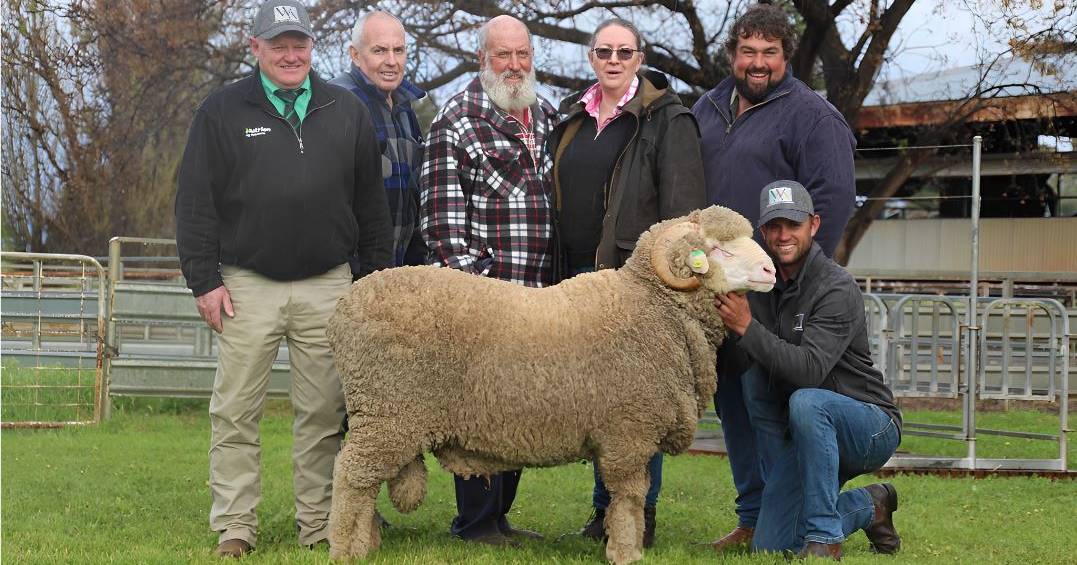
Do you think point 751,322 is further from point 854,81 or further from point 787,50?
point 854,81

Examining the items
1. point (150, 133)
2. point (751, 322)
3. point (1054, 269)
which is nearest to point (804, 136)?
point (751, 322)

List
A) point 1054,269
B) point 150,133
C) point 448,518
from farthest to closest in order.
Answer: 1. point 1054,269
2. point 150,133
3. point 448,518

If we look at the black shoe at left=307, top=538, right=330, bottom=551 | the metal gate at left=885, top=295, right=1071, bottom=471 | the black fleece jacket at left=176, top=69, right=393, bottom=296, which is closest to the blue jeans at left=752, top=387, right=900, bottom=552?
the black shoe at left=307, top=538, right=330, bottom=551

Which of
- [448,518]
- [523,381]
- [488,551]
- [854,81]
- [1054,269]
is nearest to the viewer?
[523,381]

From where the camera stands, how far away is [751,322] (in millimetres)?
4555

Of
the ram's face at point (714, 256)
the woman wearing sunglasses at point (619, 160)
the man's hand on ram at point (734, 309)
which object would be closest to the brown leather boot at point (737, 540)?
the woman wearing sunglasses at point (619, 160)

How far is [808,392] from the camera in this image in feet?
15.6

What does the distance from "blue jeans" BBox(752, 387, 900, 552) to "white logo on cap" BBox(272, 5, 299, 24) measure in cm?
286

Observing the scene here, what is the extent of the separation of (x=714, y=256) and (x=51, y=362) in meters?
9.78

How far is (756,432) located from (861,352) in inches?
25.6

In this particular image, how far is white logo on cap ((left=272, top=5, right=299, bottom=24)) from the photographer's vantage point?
4.74 m

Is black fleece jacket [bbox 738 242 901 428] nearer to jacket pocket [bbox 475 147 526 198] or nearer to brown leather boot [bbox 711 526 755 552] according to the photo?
brown leather boot [bbox 711 526 755 552]

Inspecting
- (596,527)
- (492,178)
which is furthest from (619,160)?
(596,527)

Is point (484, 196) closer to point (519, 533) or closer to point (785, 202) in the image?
point (785, 202)
